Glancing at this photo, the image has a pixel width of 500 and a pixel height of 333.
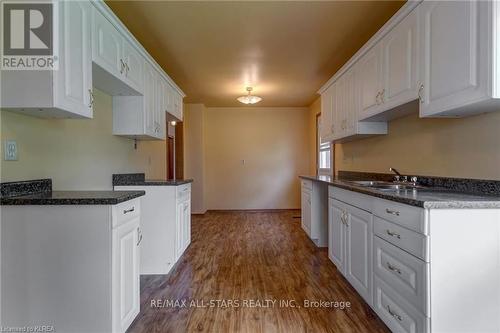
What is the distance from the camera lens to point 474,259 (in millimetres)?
1457

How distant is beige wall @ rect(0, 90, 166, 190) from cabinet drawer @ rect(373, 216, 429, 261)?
238 cm

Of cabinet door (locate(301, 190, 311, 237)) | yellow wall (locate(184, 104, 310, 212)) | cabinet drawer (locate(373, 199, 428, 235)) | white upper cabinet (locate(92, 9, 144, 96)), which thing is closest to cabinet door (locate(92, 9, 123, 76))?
white upper cabinet (locate(92, 9, 144, 96))

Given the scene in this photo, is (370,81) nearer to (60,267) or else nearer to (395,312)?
(395,312)

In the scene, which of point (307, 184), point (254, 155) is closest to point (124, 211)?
point (307, 184)

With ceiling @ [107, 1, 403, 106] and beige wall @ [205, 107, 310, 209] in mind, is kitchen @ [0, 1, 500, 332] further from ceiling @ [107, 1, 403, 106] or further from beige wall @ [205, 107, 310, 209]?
beige wall @ [205, 107, 310, 209]

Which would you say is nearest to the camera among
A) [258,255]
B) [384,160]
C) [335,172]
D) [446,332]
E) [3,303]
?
[446,332]

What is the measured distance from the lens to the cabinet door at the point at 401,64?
2.03 metres

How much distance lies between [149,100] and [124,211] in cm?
168

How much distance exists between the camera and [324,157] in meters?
5.70

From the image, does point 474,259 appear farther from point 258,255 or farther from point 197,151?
point 197,151

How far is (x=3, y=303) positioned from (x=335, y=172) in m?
4.47

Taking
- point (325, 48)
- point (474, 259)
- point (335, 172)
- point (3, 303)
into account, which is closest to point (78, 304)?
point (3, 303)

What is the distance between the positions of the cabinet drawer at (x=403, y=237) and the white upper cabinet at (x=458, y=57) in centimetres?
80

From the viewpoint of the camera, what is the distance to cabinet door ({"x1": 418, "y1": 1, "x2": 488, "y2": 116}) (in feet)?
4.83
